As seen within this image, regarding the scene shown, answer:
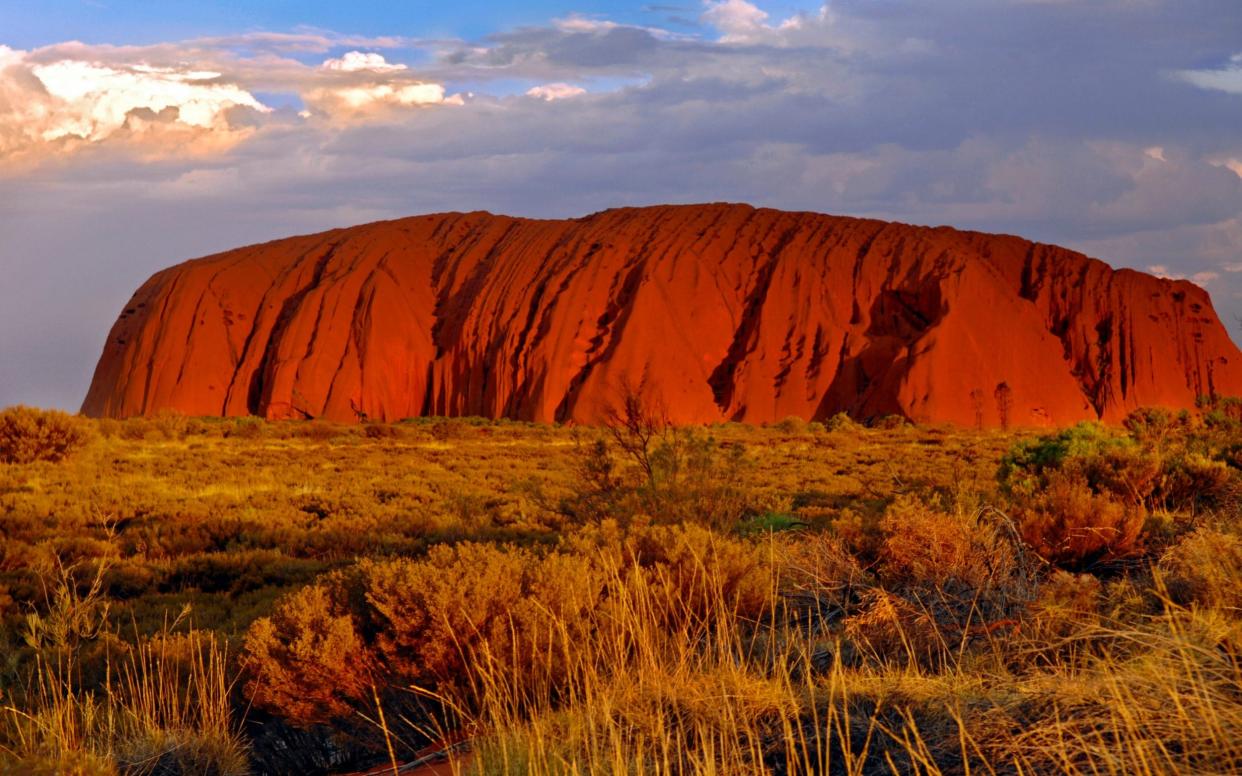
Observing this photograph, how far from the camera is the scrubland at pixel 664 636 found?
3.46 m

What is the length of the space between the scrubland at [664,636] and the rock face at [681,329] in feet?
110

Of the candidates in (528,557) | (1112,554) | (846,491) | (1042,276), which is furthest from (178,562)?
(1042,276)

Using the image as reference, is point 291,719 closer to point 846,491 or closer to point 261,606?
point 261,606

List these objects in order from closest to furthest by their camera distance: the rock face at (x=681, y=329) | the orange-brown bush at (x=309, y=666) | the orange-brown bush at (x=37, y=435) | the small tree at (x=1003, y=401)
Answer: the orange-brown bush at (x=309, y=666)
the orange-brown bush at (x=37, y=435)
the small tree at (x=1003, y=401)
the rock face at (x=681, y=329)

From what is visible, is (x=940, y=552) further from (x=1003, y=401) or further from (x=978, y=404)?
(x=1003, y=401)

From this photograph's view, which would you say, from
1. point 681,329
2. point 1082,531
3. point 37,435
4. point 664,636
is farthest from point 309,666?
point 681,329

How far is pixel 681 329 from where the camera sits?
162ft

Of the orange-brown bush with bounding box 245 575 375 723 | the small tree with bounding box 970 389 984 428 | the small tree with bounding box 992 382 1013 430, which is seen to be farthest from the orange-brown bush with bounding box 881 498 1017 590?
the small tree with bounding box 992 382 1013 430

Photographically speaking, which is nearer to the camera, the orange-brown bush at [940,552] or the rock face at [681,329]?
the orange-brown bush at [940,552]

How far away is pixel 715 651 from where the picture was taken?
5535mm

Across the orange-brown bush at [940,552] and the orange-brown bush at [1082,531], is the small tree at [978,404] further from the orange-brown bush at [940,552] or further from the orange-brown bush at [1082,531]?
the orange-brown bush at [940,552]

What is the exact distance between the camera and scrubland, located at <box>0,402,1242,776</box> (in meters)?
3.46

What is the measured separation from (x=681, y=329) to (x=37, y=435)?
3303 cm

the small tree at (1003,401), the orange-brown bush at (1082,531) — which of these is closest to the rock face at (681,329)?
the small tree at (1003,401)
